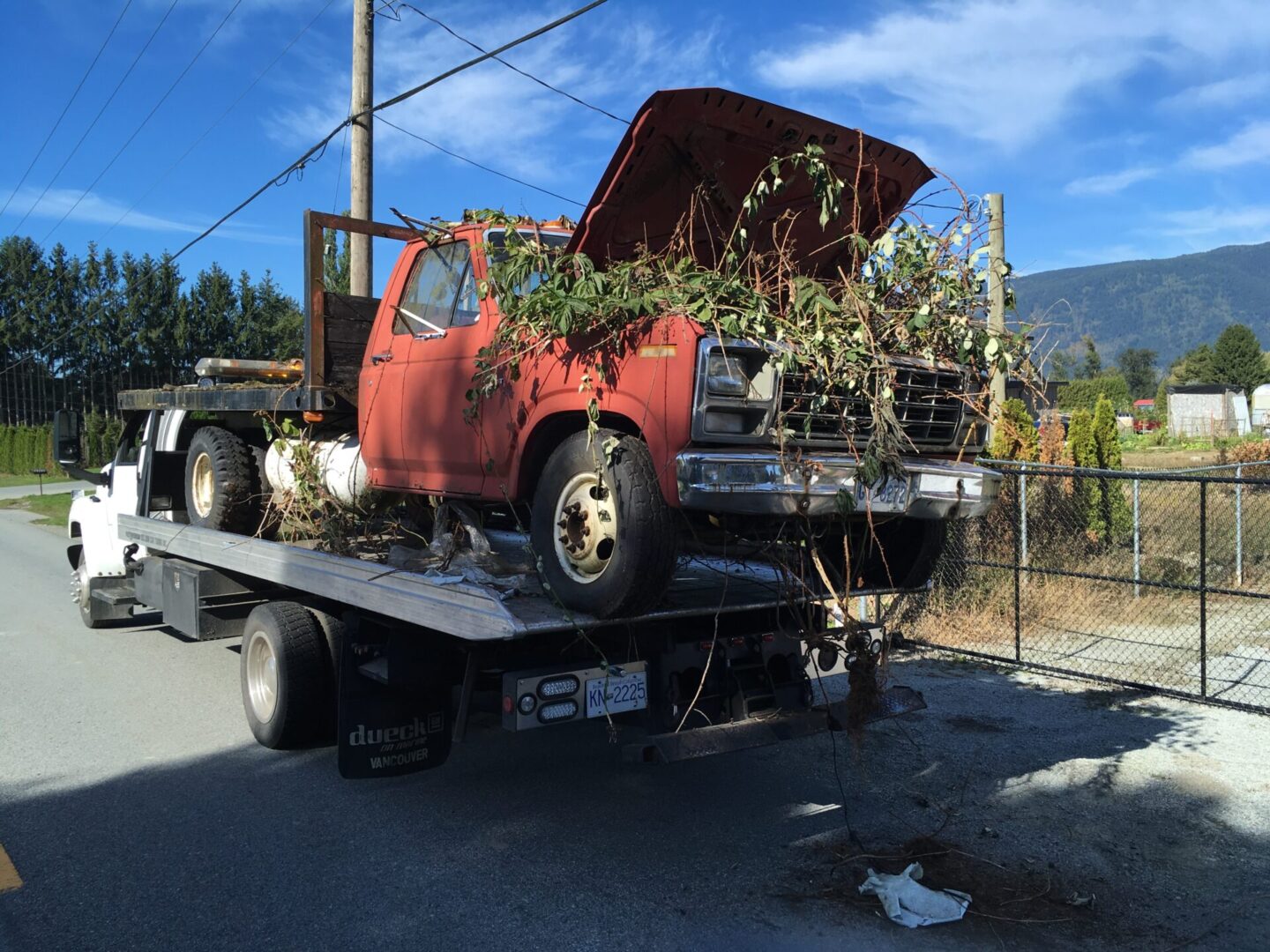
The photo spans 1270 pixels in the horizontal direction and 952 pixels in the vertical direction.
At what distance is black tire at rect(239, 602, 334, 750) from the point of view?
5859 millimetres

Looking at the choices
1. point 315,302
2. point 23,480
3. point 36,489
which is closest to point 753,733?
point 315,302

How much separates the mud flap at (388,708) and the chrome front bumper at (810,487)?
5.65ft

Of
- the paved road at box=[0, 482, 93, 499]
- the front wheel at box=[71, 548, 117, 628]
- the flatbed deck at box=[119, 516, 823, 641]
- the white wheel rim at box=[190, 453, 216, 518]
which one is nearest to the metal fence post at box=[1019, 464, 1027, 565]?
the flatbed deck at box=[119, 516, 823, 641]

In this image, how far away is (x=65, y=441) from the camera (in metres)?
8.73

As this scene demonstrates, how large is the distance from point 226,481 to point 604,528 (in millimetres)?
4235

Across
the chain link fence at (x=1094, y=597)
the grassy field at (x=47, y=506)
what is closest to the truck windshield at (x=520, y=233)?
the chain link fence at (x=1094, y=597)

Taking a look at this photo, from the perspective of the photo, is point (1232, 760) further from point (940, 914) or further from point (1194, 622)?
point (1194, 622)

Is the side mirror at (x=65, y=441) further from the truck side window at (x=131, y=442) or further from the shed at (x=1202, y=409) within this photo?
the shed at (x=1202, y=409)

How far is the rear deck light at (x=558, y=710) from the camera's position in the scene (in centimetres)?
428

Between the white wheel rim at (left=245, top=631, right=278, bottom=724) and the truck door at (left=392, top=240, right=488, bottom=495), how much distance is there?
146 centimetres

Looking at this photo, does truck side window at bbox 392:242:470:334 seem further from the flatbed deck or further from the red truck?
the flatbed deck

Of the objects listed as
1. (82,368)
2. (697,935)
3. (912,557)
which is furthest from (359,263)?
(82,368)

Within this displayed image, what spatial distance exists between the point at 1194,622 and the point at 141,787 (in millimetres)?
9398

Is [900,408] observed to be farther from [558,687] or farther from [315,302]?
[315,302]
